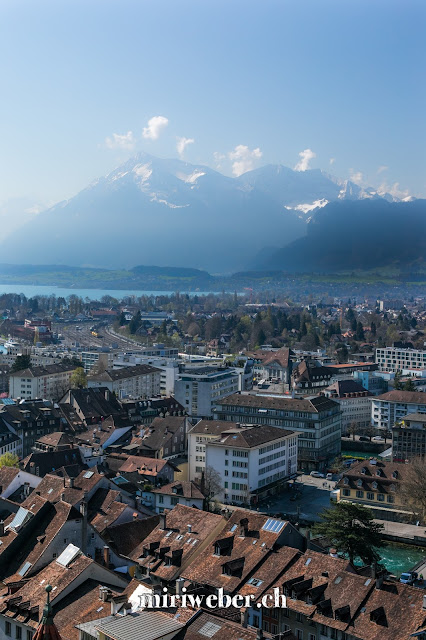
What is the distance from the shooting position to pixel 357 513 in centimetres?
1528

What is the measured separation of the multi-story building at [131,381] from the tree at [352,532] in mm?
20401

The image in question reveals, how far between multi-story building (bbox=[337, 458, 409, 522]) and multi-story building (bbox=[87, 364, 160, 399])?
1471 cm

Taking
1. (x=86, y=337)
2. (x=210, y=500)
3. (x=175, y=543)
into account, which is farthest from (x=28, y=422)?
(x=86, y=337)

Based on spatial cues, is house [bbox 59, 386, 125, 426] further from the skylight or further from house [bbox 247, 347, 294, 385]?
the skylight

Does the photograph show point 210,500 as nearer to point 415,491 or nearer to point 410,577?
point 415,491

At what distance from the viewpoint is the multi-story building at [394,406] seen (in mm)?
31859

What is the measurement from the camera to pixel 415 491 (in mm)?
20562

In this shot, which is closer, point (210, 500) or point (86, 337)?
point (210, 500)

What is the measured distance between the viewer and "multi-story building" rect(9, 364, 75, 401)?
3762cm

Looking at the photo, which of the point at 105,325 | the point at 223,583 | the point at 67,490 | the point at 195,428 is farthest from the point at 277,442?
the point at 105,325

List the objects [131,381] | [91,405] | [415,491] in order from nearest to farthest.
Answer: [415,491] → [91,405] → [131,381]

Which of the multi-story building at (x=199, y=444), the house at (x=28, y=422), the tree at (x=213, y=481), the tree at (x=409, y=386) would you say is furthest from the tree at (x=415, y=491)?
the tree at (x=409, y=386)

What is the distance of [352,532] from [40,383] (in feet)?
84.0

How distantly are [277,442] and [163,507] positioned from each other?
582 centimetres
